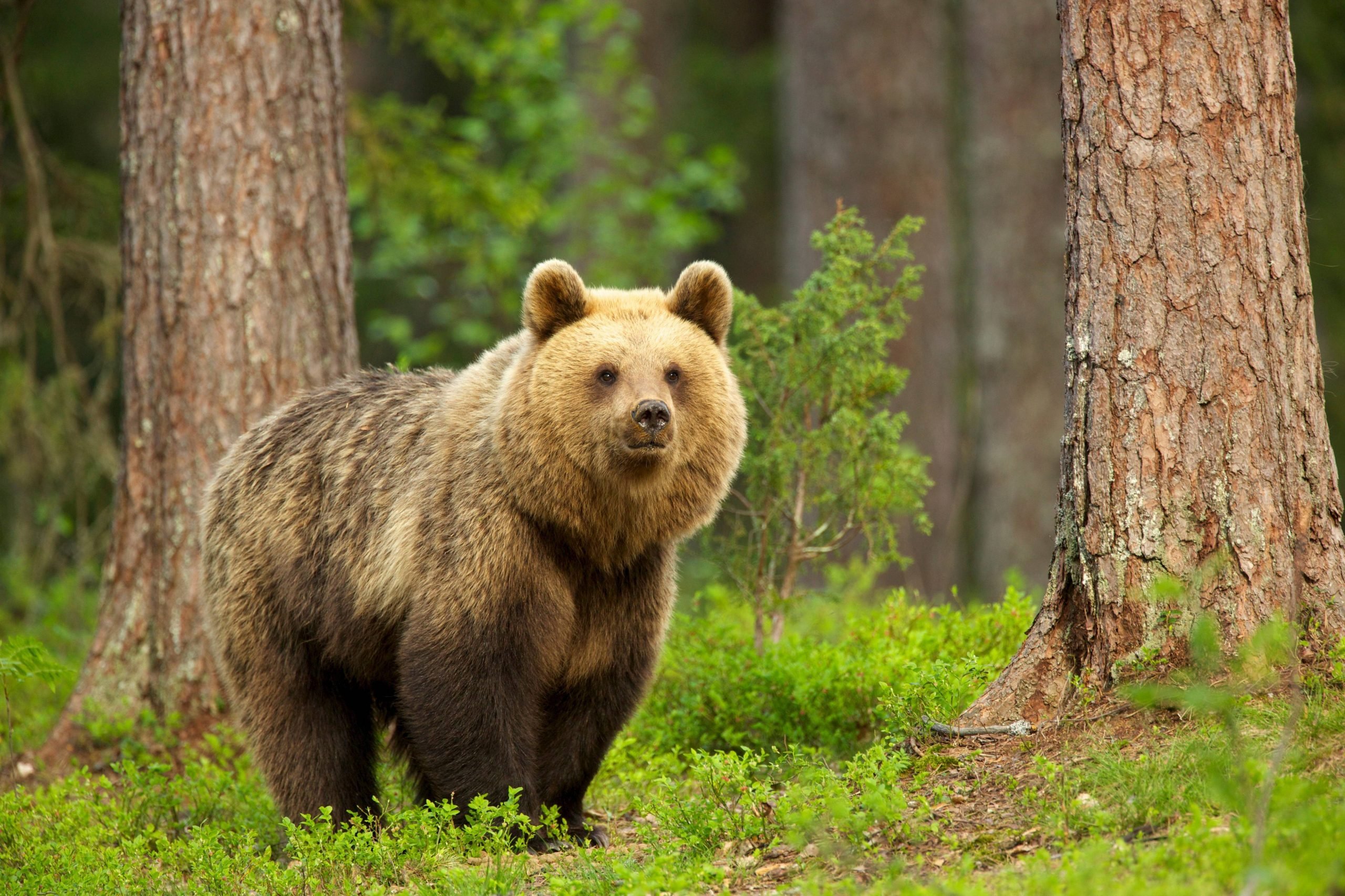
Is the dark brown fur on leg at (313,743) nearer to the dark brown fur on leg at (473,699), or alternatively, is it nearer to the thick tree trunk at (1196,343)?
the dark brown fur on leg at (473,699)

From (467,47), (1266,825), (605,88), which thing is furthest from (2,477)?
(1266,825)

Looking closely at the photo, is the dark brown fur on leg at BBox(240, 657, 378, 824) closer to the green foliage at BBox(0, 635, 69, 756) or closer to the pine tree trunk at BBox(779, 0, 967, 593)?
the green foliage at BBox(0, 635, 69, 756)

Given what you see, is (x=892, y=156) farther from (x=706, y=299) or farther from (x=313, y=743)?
(x=313, y=743)

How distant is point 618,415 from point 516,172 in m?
10.0

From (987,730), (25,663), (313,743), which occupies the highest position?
(25,663)

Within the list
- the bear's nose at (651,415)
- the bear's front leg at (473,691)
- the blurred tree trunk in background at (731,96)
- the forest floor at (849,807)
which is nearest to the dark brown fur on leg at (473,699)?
the bear's front leg at (473,691)

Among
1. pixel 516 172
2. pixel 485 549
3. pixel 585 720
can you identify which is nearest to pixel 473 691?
pixel 485 549

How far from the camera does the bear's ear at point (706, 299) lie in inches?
217

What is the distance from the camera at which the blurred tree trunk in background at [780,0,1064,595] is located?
13.9 meters

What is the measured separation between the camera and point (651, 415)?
491 centimetres

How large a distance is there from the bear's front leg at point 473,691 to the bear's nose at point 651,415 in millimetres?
860

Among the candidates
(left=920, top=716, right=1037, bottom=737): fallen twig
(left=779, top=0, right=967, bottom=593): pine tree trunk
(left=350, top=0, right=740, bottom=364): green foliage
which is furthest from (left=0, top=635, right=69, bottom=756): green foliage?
(left=779, top=0, right=967, bottom=593): pine tree trunk

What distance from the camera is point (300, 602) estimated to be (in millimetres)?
5801

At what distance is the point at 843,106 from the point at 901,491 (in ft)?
27.7
